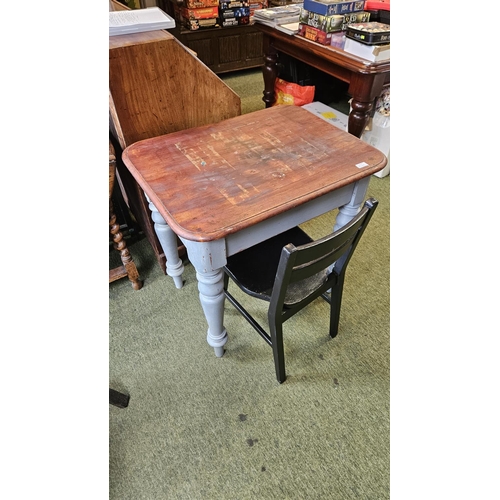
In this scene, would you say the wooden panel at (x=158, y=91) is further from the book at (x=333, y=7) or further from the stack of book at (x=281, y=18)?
the stack of book at (x=281, y=18)

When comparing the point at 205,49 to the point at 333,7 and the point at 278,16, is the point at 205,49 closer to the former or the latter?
the point at 278,16

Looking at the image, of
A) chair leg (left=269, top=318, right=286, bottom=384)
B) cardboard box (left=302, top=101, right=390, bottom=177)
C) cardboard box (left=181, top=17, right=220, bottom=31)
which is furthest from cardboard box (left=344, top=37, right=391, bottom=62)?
cardboard box (left=181, top=17, right=220, bottom=31)

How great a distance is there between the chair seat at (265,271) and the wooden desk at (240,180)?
0.09m

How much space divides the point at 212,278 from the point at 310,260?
1.07 feet

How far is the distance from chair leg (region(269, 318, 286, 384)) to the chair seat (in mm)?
85

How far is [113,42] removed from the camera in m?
1.10

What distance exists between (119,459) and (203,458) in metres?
0.28

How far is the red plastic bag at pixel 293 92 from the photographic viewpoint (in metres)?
2.43

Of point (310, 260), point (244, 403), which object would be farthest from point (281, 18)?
point (244, 403)

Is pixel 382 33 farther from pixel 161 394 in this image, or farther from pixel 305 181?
pixel 161 394

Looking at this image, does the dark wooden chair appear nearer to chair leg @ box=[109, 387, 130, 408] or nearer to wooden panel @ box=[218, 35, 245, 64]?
chair leg @ box=[109, 387, 130, 408]

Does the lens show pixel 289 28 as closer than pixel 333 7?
No

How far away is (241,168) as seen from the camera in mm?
1078
